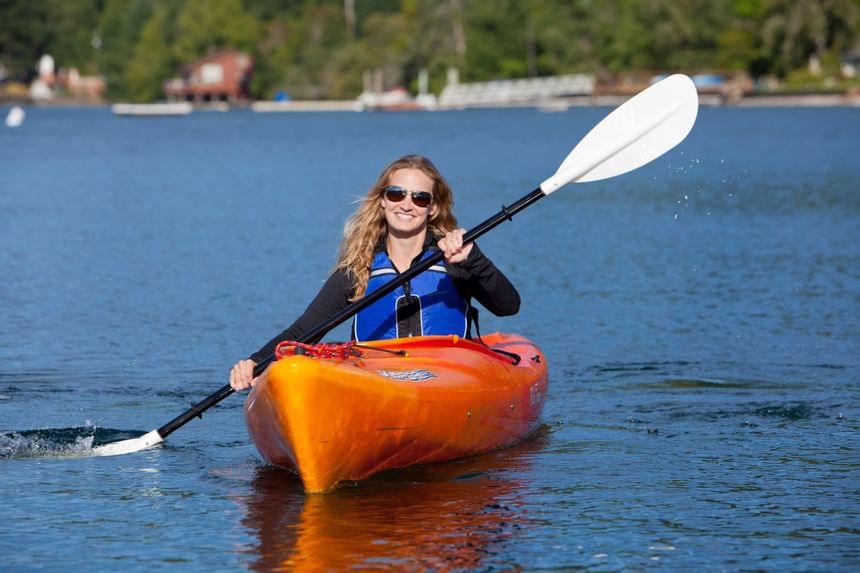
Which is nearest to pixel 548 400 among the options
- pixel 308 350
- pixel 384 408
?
pixel 384 408

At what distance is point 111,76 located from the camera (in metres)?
145

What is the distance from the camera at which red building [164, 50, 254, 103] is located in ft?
425

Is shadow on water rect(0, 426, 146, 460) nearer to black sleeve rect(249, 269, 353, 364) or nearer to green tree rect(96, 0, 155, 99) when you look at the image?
black sleeve rect(249, 269, 353, 364)

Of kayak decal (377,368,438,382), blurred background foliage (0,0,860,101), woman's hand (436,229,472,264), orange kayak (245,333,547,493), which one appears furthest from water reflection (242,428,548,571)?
blurred background foliage (0,0,860,101)

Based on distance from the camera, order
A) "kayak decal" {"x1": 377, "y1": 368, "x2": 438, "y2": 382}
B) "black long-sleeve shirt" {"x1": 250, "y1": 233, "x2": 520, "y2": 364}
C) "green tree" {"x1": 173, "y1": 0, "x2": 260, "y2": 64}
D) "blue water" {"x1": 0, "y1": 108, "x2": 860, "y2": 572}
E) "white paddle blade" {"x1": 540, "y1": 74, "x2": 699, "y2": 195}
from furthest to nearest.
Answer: "green tree" {"x1": 173, "y1": 0, "x2": 260, "y2": 64}
"white paddle blade" {"x1": 540, "y1": 74, "x2": 699, "y2": 195}
"black long-sleeve shirt" {"x1": 250, "y1": 233, "x2": 520, "y2": 364}
"kayak decal" {"x1": 377, "y1": 368, "x2": 438, "y2": 382}
"blue water" {"x1": 0, "y1": 108, "x2": 860, "y2": 572}

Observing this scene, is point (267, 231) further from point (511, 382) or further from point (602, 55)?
point (602, 55)

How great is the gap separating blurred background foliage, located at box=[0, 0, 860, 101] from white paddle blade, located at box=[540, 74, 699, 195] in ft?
256

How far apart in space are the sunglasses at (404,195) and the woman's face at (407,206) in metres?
0.02

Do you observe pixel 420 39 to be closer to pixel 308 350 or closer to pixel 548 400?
pixel 548 400

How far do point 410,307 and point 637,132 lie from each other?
1963mm

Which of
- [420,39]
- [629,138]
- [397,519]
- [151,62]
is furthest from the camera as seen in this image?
[151,62]

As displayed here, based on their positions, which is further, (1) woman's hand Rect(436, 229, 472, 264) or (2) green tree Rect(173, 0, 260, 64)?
(2) green tree Rect(173, 0, 260, 64)

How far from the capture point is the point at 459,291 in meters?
8.16

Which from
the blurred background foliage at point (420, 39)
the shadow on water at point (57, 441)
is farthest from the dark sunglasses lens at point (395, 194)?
the blurred background foliage at point (420, 39)
